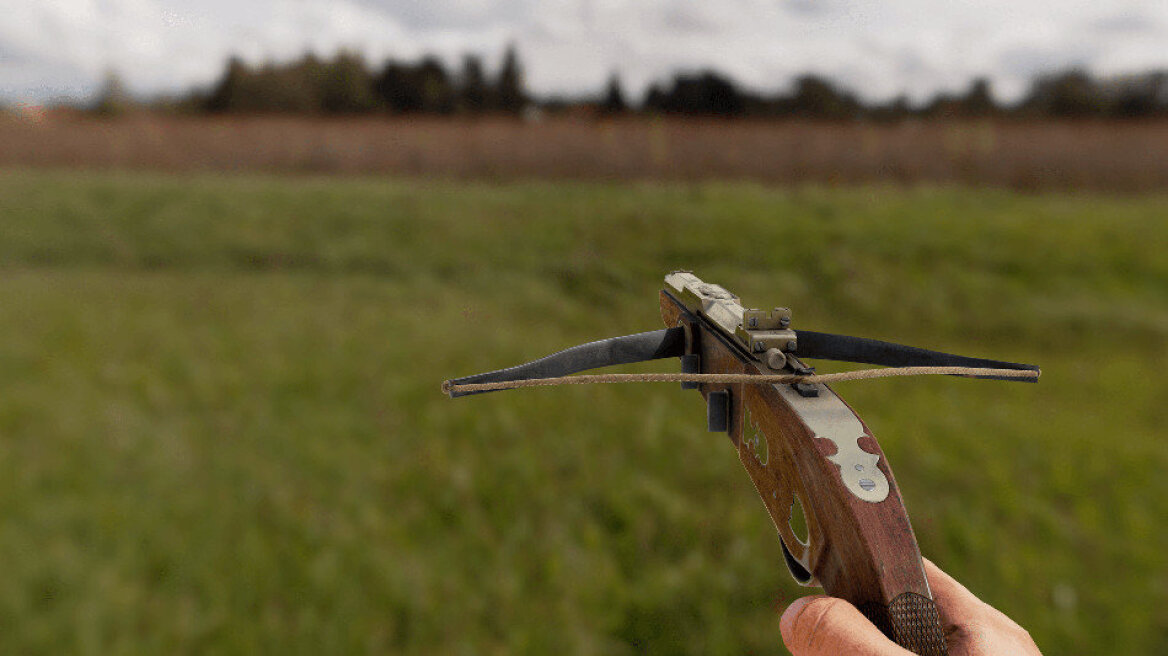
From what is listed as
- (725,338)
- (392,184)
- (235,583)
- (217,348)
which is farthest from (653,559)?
(392,184)

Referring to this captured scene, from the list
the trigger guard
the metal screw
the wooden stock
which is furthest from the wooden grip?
the metal screw

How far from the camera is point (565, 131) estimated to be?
74.3ft

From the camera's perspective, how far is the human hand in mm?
1272

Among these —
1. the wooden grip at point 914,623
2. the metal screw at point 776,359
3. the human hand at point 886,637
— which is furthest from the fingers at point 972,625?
the metal screw at point 776,359

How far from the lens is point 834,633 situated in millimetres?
1296

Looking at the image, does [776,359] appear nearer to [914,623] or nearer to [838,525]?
[838,525]

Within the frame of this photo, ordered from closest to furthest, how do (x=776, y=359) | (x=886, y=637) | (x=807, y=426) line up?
(x=886, y=637)
(x=807, y=426)
(x=776, y=359)

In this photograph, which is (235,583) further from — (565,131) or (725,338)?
(565,131)

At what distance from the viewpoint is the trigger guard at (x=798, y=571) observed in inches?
60.4

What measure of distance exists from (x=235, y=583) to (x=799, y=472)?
7.52 meters

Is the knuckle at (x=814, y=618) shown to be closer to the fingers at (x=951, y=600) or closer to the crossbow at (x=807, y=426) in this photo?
the crossbow at (x=807, y=426)

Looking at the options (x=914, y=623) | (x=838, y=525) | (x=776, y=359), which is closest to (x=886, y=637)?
(x=914, y=623)

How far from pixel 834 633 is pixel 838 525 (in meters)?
0.19

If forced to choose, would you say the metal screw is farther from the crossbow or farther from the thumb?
the thumb
